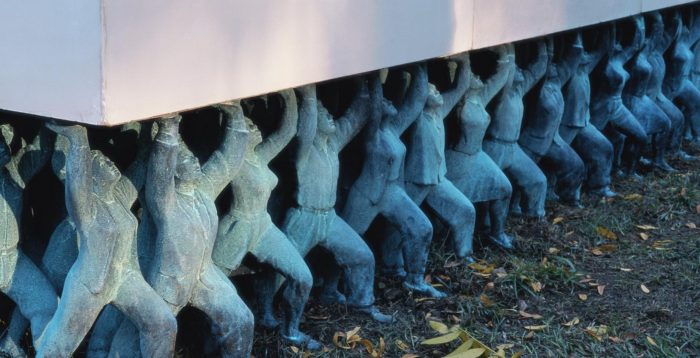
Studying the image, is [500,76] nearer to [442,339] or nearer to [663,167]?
[442,339]

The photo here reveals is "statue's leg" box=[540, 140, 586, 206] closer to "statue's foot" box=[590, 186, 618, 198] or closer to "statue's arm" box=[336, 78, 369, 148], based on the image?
"statue's foot" box=[590, 186, 618, 198]

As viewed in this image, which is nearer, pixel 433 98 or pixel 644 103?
pixel 433 98

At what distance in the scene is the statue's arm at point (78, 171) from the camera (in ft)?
10.7

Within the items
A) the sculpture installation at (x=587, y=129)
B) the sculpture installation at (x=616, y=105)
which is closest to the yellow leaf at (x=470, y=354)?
the sculpture installation at (x=587, y=129)

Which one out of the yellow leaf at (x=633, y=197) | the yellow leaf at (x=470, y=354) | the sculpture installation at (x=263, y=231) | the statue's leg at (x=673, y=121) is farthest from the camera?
the statue's leg at (x=673, y=121)

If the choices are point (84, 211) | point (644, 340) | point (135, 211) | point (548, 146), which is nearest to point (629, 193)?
point (548, 146)

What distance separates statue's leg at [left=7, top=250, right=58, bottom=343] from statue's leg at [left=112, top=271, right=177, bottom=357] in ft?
0.94

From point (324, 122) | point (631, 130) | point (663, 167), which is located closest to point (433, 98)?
point (324, 122)

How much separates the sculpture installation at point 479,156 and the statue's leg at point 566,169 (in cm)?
69

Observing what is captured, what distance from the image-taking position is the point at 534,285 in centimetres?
472

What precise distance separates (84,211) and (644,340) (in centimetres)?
206

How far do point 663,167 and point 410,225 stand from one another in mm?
2644

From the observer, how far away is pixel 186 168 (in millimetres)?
3574

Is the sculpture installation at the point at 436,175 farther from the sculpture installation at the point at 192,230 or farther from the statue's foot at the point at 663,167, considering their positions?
the statue's foot at the point at 663,167
